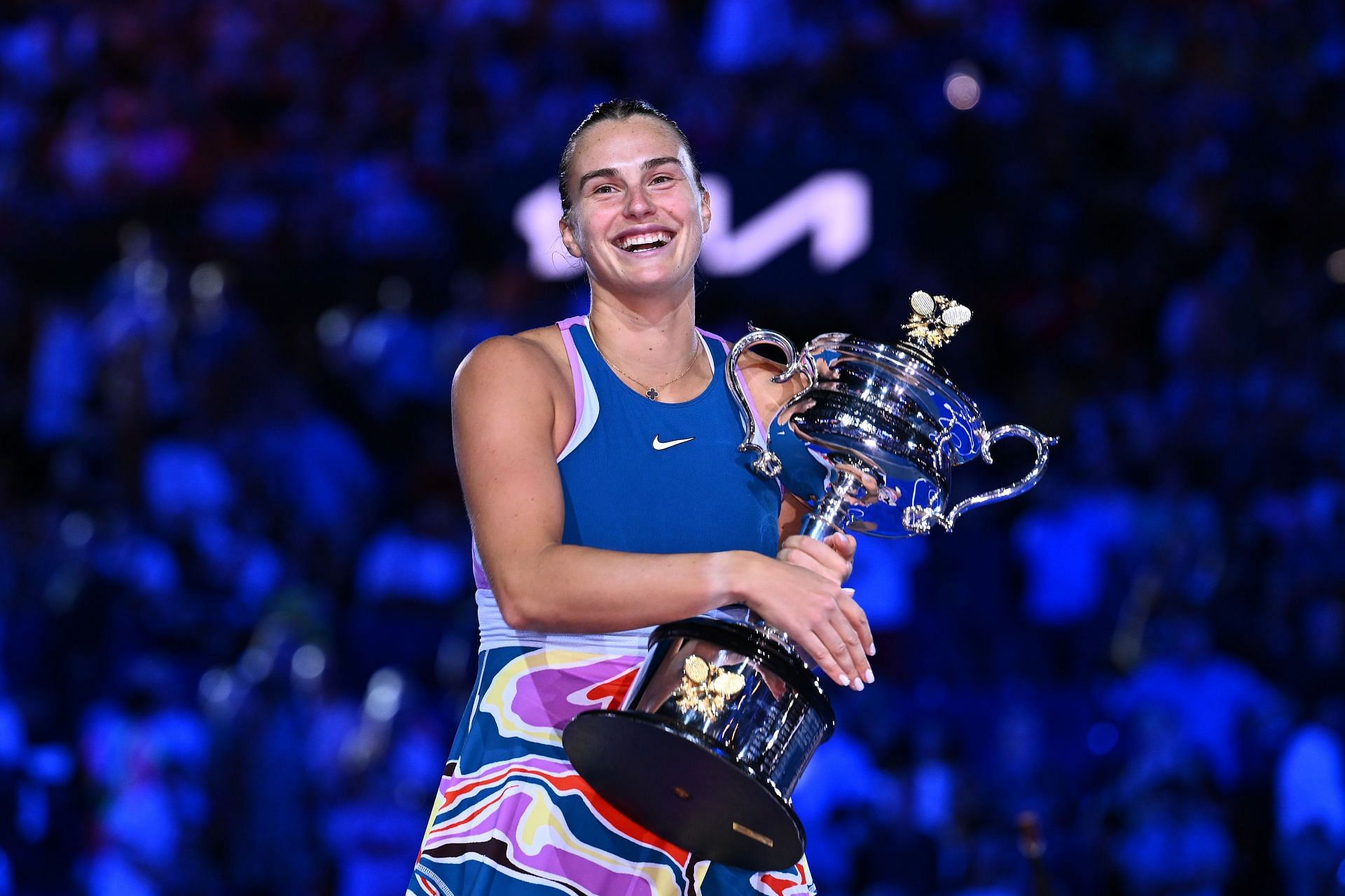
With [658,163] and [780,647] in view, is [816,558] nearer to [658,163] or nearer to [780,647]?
[780,647]

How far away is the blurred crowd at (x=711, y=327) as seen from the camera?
646 cm

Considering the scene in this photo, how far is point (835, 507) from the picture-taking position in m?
2.14

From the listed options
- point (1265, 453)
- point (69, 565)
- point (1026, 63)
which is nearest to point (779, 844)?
point (1265, 453)

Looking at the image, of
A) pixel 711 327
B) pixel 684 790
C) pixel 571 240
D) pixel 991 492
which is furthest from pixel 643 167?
pixel 711 327

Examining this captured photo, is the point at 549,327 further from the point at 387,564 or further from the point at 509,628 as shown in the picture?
the point at 387,564

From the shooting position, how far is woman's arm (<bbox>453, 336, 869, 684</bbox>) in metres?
1.91

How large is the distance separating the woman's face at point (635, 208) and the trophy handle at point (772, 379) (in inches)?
7.2

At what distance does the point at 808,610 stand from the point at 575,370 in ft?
1.73

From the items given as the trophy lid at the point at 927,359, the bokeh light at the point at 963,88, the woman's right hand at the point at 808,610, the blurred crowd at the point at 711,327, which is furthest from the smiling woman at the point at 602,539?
the bokeh light at the point at 963,88

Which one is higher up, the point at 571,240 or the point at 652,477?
the point at 571,240

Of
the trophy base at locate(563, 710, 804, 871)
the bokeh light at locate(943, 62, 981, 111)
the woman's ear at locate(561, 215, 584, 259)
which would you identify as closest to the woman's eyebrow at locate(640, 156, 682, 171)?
the woman's ear at locate(561, 215, 584, 259)

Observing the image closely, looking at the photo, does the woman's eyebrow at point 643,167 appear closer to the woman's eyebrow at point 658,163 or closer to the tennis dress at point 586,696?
the woman's eyebrow at point 658,163

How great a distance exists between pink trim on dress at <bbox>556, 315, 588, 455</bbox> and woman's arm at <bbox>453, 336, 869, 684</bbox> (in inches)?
1.2

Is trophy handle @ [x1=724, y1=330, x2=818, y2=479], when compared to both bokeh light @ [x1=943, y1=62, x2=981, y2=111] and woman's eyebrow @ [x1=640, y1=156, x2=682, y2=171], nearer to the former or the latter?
woman's eyebrow @ [x1=640, y1=156, x2=682, y2=171]
